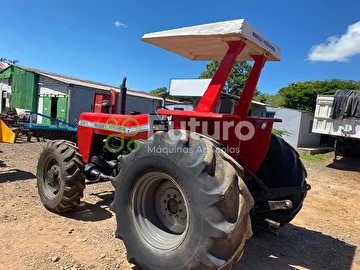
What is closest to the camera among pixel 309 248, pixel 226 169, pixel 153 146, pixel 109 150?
pixel 226 169

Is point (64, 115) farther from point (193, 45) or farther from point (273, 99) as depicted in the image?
point (273, 99)

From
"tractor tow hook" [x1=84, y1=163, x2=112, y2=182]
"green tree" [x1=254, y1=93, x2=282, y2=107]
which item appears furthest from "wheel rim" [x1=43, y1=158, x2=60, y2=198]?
"green tree" [x1=254, y1=93, x2=282, y2=107]

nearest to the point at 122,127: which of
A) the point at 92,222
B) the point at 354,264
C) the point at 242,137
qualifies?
the point at 92,222

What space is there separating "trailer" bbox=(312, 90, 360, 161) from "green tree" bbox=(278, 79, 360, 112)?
17.2m

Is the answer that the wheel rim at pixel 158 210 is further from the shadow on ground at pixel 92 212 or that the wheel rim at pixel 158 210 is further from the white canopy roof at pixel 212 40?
the shadow on ground at pixel 92 212

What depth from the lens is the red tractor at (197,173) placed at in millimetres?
2193

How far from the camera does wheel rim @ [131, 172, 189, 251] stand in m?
2.72

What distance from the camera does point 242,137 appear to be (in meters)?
3.11

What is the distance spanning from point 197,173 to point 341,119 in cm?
1100

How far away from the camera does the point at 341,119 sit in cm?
1138

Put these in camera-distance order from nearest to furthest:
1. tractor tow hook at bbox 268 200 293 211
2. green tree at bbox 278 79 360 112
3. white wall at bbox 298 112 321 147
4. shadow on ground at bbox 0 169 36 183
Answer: tractor tow hook at bbox 268 200 293 211 → shadow on ground at bbox 0 169 36 183 → white wall at bbox 298 112 321 147 → green tree at bbox 278 79 360 112

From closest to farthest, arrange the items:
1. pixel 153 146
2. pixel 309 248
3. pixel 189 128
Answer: pixel 153 146 < pixel 189 128 < pixel 309 248

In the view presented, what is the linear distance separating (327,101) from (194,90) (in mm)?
8862

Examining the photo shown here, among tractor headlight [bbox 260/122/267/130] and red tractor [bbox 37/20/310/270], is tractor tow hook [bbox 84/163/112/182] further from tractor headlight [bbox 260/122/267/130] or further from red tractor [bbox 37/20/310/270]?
tractor headlight [bbox 260/122/267/130]
